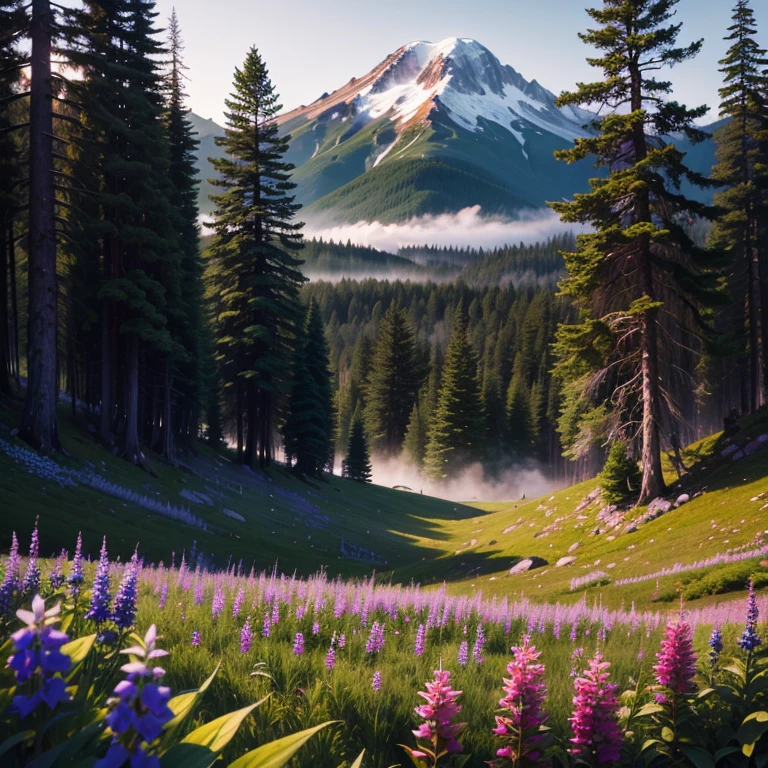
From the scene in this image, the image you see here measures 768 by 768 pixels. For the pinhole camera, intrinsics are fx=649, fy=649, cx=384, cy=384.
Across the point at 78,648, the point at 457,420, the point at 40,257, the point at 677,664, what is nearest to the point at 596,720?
the point at 677,664

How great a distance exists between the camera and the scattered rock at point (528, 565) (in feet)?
74.1

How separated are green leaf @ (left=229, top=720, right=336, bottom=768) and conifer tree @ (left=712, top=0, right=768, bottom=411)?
3546 centimetres

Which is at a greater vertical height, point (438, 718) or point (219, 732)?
point (219, 732)

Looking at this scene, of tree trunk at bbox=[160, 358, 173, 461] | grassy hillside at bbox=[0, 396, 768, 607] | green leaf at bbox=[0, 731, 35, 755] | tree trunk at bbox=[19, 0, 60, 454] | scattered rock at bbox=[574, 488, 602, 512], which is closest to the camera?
green leaf at bbox=[0, 731, 35, 755]

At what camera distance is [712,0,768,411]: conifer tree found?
3173 centimetres

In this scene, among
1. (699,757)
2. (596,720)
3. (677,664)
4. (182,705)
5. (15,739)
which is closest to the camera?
(15,739)

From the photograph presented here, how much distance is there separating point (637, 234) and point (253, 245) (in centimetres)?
2507

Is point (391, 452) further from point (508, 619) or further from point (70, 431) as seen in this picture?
point (508, 619)

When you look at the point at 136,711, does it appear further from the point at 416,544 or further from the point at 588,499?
the point at 416,544

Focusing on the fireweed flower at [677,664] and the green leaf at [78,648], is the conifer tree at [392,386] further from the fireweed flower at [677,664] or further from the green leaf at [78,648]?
the green leaf at [78,648]

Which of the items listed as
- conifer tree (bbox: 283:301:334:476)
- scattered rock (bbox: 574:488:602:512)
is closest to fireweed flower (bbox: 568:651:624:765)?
scattered rock (bbox: 574:488:602:512)

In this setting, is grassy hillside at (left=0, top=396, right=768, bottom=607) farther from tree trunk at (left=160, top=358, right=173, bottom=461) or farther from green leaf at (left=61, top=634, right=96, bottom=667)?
green leaf at (left=61, top=634, right=96, bottom=667)

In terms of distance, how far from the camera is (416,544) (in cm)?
4028

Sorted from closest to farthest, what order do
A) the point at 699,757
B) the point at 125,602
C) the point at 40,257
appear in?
the point at 125,602 → the point at 699,757 → the point at 40,257
